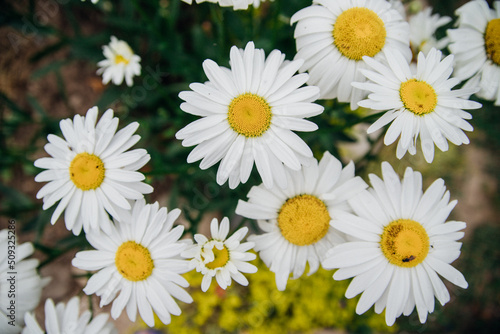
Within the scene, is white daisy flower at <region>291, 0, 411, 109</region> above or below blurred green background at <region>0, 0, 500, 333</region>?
above

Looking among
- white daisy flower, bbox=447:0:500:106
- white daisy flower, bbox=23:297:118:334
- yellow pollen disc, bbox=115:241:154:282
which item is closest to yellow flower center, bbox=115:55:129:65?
yellow pollen disc, bbox=115:241:154:282

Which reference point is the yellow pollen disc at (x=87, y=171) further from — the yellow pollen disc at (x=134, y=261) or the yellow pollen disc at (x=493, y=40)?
the yellow pollen disc at (x=493, y=40)

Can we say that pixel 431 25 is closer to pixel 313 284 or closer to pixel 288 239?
pixel 288 239

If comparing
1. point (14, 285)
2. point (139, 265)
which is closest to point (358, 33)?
point (139, 265)

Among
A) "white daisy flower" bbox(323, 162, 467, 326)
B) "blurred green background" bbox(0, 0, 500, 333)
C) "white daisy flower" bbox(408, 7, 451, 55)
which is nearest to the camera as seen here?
"white daisy flower" bbox(323, 162, 467, 326)

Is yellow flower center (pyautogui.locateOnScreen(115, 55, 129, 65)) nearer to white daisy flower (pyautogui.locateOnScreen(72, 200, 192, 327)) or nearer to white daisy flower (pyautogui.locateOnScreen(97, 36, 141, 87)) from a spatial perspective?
white daisy flower (pyautogui.locateOnScreen(97, 36, 141, 87))

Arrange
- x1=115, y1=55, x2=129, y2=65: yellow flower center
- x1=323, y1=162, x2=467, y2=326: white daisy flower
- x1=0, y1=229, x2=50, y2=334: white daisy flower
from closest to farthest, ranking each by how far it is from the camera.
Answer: x1=323, y1=162, x2=467, y2=326: white daisy flower, x1=0, y1=229, x2=50, y2=334: white daisy flower, x1=115, y1=55, x2=129, y2=65: yellow flower center
